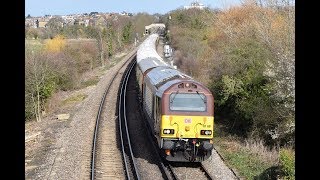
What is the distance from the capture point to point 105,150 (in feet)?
47.1

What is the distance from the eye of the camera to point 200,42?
117 feet

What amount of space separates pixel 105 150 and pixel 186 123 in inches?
151

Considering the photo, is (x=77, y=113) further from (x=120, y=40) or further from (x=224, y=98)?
(x=120, y=40)

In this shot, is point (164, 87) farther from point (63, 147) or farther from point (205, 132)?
point (63, 147)

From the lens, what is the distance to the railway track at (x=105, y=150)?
1188 cm

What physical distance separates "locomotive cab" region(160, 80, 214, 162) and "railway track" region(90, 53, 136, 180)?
1703 millimetres

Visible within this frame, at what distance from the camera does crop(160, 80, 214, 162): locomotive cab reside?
1177 cm

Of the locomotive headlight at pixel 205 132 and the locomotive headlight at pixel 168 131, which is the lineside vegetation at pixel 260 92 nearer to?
the locomotive headlight at pixel 205 132

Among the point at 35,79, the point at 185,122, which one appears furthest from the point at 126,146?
the point at 35,79

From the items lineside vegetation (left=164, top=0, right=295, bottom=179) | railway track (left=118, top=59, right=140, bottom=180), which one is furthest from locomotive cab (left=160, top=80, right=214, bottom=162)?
lineside vegetation (left=164, top=0, right=295, bottom=179)

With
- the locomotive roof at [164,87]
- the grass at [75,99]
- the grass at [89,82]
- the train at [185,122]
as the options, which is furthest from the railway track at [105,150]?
the grass at [89,82]

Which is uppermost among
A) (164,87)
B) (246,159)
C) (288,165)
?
(164,87)

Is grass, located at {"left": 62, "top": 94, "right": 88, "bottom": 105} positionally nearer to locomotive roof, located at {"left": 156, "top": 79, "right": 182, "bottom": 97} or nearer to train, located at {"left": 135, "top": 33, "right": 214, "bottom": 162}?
locomotive roof, located at {"left": 156, "top": 79, "right": 182, "bottom": 97}
